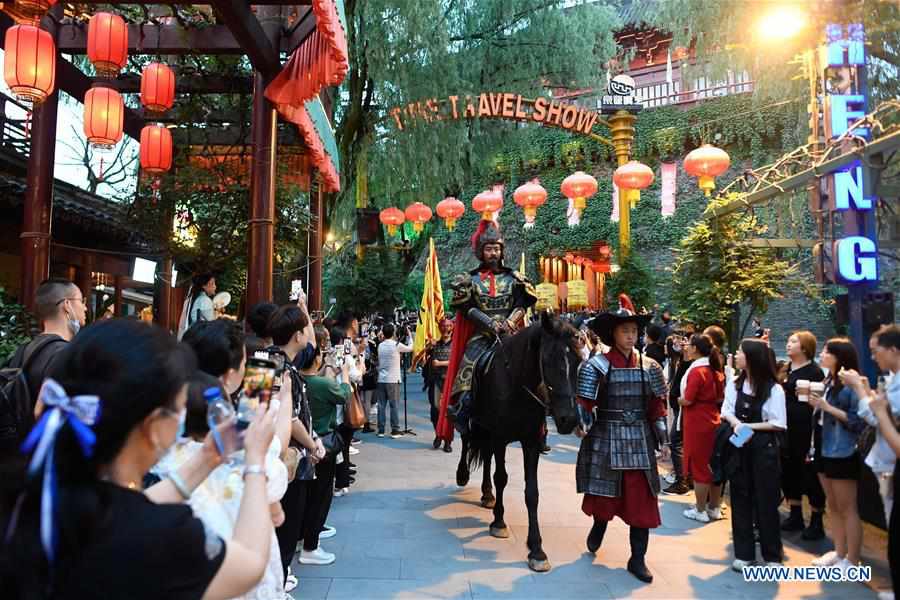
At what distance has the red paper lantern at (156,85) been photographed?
21.4 feet

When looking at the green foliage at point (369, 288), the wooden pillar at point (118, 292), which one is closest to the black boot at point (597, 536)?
the green foliage at point (369, 288)

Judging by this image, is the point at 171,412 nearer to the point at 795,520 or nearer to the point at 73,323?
the point at 73,323

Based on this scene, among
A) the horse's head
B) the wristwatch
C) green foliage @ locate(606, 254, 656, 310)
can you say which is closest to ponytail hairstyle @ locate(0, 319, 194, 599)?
the wristwatch

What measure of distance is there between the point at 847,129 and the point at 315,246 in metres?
8.11

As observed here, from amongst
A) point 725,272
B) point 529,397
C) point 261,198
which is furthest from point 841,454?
point 261,198

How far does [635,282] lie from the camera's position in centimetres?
1109

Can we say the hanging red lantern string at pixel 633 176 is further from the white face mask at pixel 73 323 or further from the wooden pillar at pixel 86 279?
the wooden pillar at pixel 86 279

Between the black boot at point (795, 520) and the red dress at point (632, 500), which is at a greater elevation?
the red dress at point (632, 500)

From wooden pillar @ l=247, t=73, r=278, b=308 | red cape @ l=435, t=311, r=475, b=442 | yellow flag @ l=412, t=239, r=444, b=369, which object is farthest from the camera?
yellow flag @ l=412, t=239, r=444, b=369

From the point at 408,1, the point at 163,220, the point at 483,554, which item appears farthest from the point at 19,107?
the point at 483,554

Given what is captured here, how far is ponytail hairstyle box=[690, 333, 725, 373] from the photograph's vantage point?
5.33 meters

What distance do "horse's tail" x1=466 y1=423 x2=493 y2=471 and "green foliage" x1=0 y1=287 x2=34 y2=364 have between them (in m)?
3.91

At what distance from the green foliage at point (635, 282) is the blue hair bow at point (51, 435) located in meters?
10.6

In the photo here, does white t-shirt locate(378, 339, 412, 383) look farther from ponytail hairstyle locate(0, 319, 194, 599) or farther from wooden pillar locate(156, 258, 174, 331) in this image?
ponytail hairstyle locate(0, 319, 194, 599)
